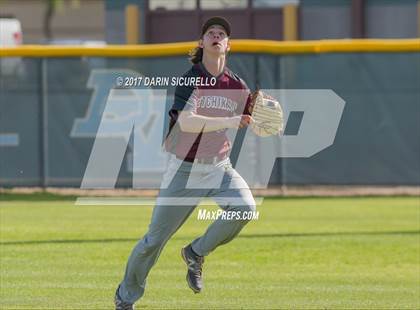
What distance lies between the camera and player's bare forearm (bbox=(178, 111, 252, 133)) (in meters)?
7.77

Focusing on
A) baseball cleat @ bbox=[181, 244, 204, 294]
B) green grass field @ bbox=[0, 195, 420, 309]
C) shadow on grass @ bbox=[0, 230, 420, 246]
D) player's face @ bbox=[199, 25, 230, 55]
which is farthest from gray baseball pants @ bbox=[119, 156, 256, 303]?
shadow on grass @ bbox=[0, 230, 420, 246]

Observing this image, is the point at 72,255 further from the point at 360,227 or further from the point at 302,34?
the point at 302,34

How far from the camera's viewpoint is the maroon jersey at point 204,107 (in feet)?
25.9

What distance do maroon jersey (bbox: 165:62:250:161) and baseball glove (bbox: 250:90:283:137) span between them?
111 millimetres

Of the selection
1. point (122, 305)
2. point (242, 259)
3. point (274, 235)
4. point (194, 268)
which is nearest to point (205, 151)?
point (194, 268)

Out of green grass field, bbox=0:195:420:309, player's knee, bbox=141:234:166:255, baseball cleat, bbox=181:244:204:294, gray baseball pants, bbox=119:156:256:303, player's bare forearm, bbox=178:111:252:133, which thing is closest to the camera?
player's bare forearm, bbox=178:111:252:133

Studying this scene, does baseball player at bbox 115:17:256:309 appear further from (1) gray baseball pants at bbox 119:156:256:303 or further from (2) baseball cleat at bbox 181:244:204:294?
(2) baseball cleat at bbox 181:244:204:294

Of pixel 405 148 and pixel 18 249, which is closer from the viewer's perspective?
pixel 18 249

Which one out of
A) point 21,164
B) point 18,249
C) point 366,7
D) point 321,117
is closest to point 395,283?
point 18,249

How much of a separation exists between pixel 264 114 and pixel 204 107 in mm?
475

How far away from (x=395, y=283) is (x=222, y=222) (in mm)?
3392

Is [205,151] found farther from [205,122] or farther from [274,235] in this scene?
[274,235]

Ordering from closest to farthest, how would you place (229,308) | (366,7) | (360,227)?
(229,308), (360,227), (366,7)

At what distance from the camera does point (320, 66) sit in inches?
723
